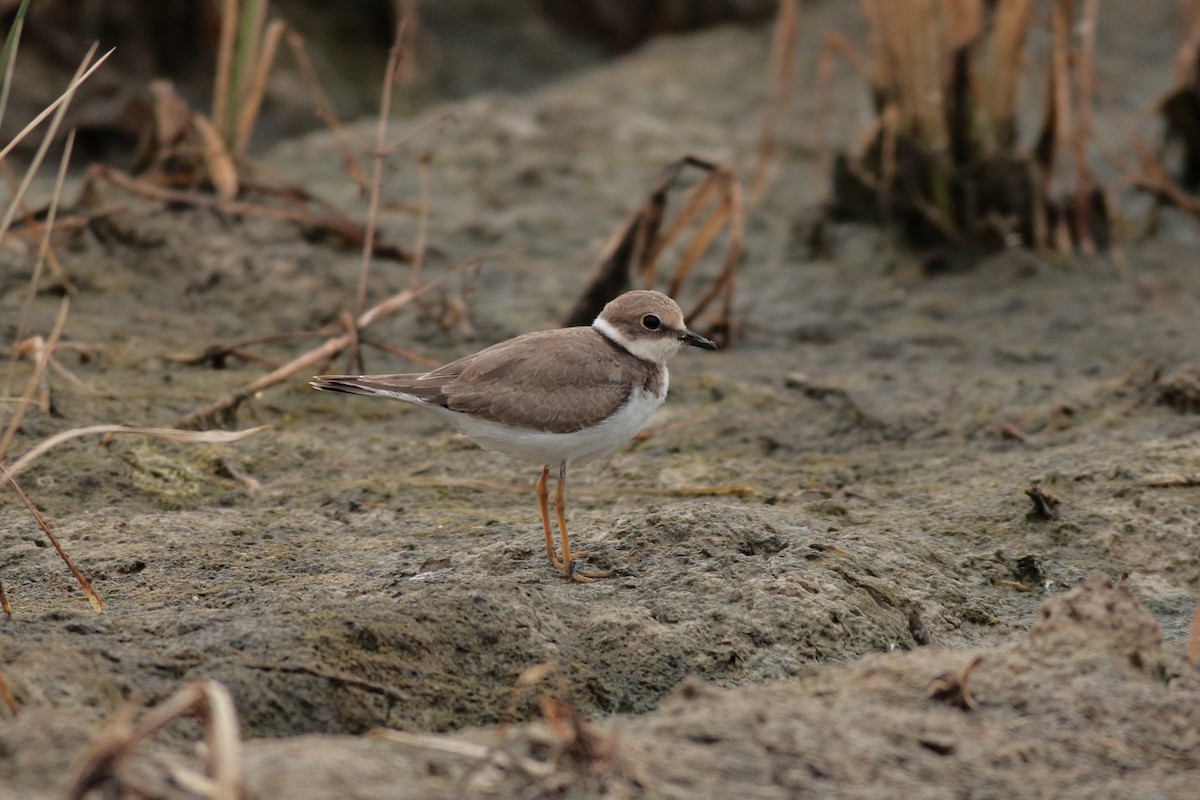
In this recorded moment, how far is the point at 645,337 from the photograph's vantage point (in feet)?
17.0

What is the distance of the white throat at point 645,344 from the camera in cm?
516

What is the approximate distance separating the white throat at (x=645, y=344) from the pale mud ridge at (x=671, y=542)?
1.70ft

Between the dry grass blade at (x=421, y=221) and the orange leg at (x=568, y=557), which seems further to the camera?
the dry grass blade at (x=421, y=221)

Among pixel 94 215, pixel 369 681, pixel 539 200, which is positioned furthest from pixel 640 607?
pixel 539 200

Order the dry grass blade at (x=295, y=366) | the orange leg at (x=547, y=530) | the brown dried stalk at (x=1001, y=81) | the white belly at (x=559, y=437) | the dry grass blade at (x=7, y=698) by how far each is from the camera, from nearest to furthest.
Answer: the dry grass blade at (x=7, y=698), the orange leg at (x=547, y=530), the white belly at (x=559, y=437), the dry grass blade at (x=295, y=366), the brown dried stalk at (x=1001, y=81)

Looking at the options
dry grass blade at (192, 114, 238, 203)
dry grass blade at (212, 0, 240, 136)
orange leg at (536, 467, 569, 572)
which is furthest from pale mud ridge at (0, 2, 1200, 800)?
dry grass blade at (212, 0, 240, 136)

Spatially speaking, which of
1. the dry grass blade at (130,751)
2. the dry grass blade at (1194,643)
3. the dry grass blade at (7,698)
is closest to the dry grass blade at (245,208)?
the dry grass blade at (7,698)

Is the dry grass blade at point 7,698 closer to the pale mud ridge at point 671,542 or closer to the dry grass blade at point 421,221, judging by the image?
the pale mud ridge at point 671,542

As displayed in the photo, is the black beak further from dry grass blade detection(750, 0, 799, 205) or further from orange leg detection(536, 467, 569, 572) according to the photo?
dry grass blade detection(750, 0, 799, 205)

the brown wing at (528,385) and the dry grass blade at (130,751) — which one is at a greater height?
the brown wing at (528,385)

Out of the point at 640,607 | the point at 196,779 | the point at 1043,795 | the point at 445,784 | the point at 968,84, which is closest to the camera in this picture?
the point at 196,779

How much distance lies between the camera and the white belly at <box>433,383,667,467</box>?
4.64 meters

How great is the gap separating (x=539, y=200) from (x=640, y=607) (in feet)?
17.0

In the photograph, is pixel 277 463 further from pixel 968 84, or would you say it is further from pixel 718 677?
pixel 968 84
